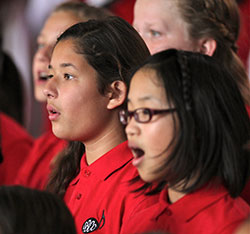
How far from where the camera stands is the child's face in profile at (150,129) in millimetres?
1212

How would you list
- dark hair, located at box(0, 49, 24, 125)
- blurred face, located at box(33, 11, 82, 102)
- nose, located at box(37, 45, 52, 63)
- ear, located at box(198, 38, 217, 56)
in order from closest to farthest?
ear, located at box(198, 38, 217, 56) → blurred face, located at box(33, 11, 82, 102) → nose, located at box(37, 45, 52, 63) → dark hair, located at box(0, 49, 24, 125)

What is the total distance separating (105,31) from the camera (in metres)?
1.55

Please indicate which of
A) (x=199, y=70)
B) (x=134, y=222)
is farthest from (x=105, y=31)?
(x=134, y=222)

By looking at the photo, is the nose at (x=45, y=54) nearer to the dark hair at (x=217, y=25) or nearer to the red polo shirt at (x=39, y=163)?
the red polo shirt at (x=39, y=163)

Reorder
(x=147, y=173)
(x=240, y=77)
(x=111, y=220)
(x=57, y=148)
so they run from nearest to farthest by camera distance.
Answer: (x=147, y=173), (x=111, y=220), (x=240, y=77), (x=57, y=148)

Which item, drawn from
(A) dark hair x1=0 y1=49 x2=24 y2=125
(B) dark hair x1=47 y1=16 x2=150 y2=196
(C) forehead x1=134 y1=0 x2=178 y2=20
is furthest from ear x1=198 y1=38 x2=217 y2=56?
(A) dark hair x1=0 y1=49 x2=24 y2=125

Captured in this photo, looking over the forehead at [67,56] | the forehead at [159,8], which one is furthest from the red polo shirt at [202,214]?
the forehead at [159,8]

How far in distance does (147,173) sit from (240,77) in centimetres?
71

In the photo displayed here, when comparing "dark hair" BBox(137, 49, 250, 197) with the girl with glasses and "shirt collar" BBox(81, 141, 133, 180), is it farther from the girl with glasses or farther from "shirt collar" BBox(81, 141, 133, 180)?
"shirt collar" BBox(81, 141, 133, 180)

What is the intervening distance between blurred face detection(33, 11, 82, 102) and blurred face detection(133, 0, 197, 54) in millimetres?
439

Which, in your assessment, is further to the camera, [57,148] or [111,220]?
[57,148]

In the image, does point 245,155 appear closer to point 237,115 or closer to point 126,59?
point 237,115

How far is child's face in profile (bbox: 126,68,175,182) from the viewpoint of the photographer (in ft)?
3.98

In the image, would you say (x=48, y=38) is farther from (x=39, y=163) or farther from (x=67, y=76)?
(x=67, y=76)
